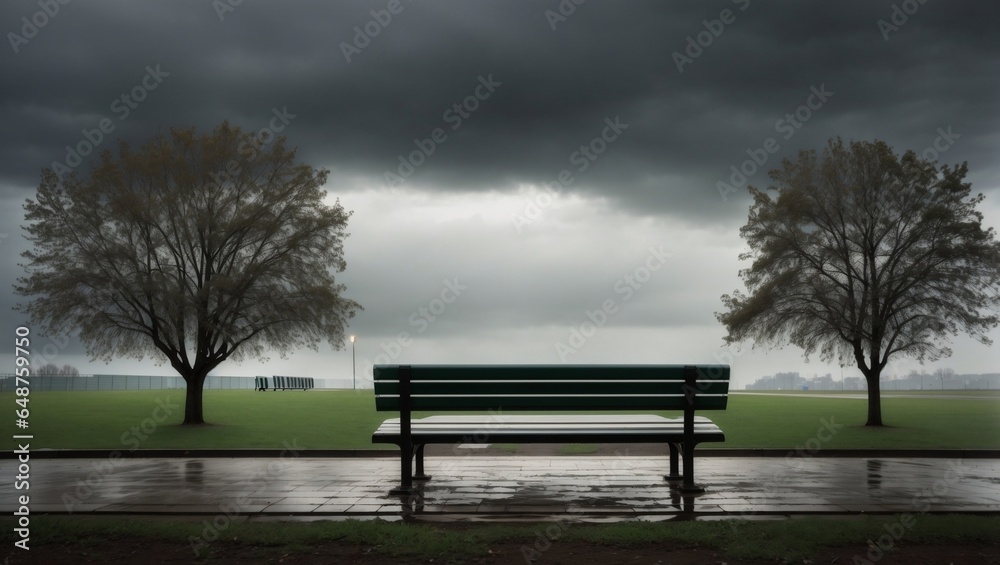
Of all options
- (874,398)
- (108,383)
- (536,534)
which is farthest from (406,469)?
(108,383)

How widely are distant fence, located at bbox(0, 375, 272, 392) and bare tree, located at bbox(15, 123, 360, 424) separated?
1836 inches

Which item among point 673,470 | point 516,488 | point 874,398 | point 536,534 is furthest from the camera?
point 874,398

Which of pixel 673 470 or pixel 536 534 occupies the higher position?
pixel 536 534

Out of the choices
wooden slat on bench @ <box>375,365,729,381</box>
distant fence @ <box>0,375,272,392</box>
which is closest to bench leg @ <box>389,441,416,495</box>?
wooden slat on bench @ <box>375,365,729,381</box>

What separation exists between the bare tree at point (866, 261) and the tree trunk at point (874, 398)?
0.14 ft

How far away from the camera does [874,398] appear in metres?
24.8

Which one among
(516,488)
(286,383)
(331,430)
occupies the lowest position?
(286,383)

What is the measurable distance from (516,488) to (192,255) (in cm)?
2178

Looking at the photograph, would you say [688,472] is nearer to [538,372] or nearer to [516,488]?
[516,488]

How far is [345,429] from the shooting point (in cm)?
2059

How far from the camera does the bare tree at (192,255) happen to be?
2516cm

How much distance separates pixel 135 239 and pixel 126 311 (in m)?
2.48

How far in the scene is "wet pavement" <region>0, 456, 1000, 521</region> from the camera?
7129 mm

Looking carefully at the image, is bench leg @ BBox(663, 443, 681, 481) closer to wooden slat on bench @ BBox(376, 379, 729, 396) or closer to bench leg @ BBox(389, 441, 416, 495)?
wooden slat on bench @ BBox(376, 379, 729, 396)
